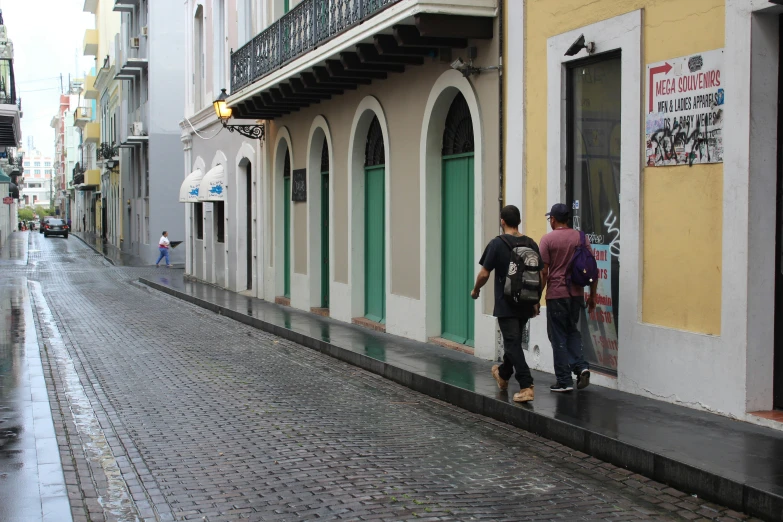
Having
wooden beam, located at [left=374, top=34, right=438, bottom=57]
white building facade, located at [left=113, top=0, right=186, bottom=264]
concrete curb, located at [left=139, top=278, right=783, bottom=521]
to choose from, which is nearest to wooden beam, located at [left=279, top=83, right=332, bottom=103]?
wooden beam, located at [left=374, top=34, right=438, bottom=57]

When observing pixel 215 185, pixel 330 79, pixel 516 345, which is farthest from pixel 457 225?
pixel 215 185

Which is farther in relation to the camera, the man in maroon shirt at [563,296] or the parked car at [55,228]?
the parked car at [55,228]

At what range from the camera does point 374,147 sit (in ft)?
49.0

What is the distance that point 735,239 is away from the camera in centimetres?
717

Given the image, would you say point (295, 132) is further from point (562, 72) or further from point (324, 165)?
point (562, 72)

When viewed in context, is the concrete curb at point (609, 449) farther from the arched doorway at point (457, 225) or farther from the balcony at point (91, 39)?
the balcony at point (91, 39)

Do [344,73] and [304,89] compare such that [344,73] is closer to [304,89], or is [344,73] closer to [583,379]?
[304,89]

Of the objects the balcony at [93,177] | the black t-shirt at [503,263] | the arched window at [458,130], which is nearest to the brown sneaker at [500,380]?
the black t-shirt at [503,263]

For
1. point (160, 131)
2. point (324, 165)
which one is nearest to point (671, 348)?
point (324, 165)

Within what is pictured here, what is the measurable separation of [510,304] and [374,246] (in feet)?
23.5

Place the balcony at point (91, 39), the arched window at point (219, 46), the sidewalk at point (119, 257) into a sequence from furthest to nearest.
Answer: the balcony at point (91, 39), the sidewalk at point (119, 257), the arched window at point (219, 46)

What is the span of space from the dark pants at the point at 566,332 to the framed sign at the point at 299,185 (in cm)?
1019

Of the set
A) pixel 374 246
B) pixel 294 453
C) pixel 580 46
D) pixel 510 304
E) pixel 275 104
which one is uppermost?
pixel 275 104

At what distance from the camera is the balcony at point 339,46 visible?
1071 centimetres
